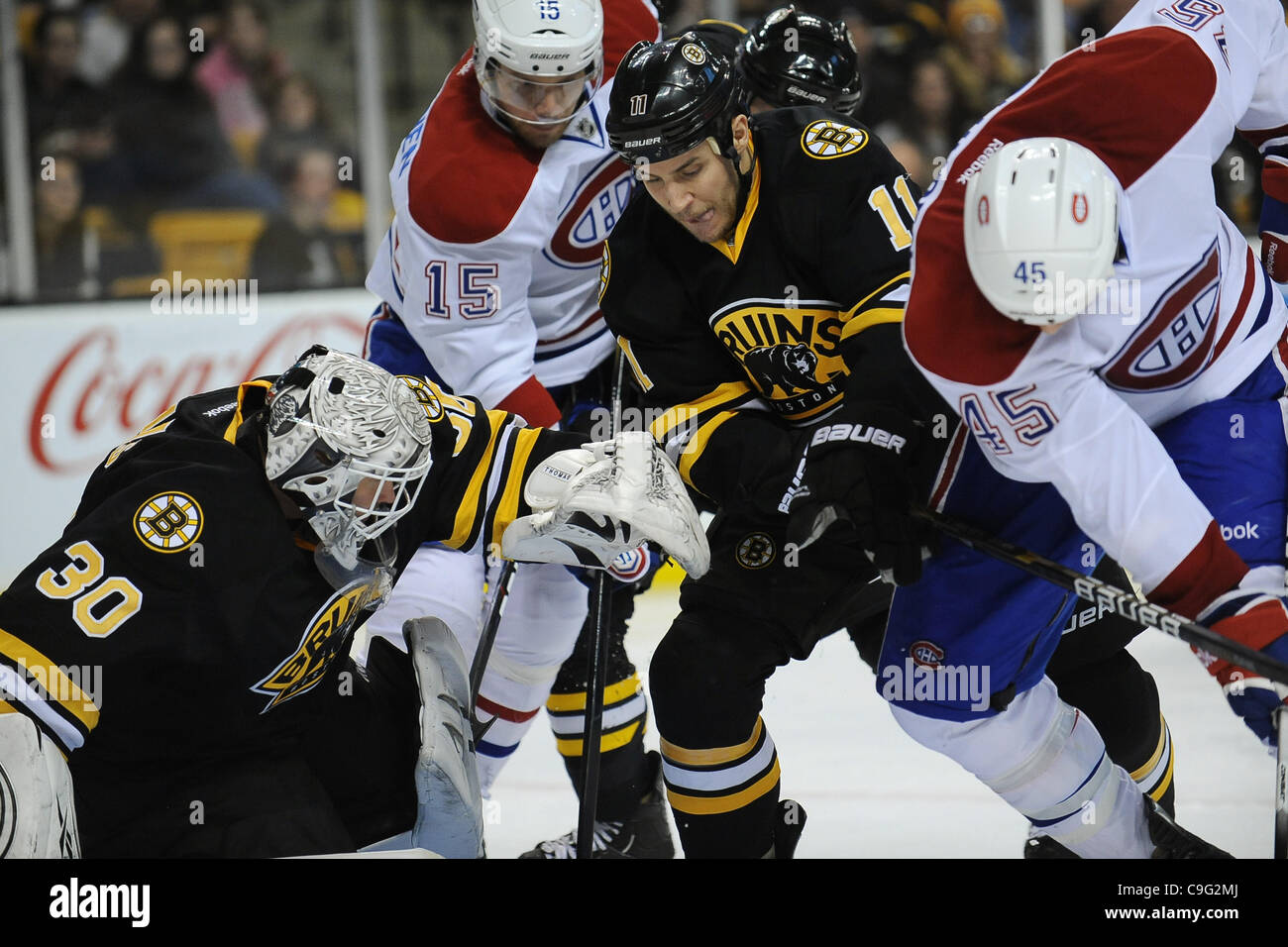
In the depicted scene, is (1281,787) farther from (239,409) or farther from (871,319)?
(239,409)

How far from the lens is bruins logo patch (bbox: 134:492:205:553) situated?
1.83 metres

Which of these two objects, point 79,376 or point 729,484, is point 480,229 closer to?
point 729,484

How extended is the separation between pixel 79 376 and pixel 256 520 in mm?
2722

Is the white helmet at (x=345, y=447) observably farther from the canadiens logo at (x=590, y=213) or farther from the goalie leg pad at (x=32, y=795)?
the canadiens logo at (x=590, y=213)

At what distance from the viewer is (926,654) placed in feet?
7.28

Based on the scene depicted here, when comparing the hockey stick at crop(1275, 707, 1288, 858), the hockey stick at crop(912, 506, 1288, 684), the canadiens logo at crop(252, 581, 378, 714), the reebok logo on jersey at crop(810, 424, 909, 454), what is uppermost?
the reebok logo on jersey at crop(810, 424, 909, 454)

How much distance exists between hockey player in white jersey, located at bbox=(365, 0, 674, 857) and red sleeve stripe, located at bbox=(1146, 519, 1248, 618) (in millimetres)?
1026

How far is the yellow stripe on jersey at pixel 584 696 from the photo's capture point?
2795 mm

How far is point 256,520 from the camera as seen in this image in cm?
192

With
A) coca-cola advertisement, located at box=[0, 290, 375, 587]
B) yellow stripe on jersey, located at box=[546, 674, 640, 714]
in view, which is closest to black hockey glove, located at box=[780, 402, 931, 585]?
yellow stripe on jersey, located at box=[546, 674, 640, 714]

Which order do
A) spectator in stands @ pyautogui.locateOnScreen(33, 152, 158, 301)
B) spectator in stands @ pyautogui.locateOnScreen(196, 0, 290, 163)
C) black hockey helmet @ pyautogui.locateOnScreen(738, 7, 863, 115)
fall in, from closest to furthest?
1. black hockey helmet @ pyautogui.locateOnScreen(738, 7, 863, 115)
2. spectator in stands @ pyautogui.locateOnScreen(33, 152, 158, 301)
3. spectator in stands @ pyautogui.locateOnScreen(196, 0, 290, 163)

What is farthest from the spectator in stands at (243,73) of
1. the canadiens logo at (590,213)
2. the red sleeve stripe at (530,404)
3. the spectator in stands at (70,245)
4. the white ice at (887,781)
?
the red sleeve stripe at (530,404)

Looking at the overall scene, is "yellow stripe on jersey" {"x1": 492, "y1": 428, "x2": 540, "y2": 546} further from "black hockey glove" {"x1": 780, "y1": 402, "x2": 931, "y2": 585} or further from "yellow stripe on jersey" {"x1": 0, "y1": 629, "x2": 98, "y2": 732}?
"yellow stripe on jersey" {"x1": 0, "y1": 629, "x2": 98, "y2": 732}
